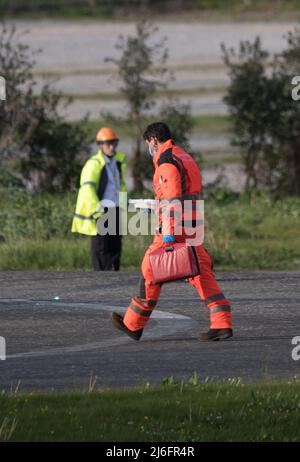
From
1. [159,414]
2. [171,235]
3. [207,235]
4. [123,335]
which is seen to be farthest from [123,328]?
[207,235]

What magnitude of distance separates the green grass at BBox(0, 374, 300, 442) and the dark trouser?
6732 mm

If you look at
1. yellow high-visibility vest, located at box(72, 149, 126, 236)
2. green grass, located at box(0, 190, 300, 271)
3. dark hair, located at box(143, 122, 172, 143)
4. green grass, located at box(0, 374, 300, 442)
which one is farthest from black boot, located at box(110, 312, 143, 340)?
green grass, located at box(0, 190, 300, 271)

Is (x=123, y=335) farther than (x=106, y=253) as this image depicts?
No

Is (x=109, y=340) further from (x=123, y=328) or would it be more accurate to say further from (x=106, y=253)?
(x=106, y=253)

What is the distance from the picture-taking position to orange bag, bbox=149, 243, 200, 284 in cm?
1216

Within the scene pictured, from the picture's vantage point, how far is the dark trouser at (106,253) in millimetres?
17094

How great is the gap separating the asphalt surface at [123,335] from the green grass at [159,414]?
677 mm

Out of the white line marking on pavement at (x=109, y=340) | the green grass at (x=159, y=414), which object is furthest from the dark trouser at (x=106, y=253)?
the green grass at (x=159, y=414)

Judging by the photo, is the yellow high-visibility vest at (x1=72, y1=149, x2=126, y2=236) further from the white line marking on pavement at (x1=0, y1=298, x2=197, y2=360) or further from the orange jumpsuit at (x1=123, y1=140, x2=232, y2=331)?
the orange jumpsuit at (x1=123, y1=140, x2=232, y2=331)

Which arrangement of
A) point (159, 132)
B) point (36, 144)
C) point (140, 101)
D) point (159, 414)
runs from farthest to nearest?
1. point (140, 101)
2. point (36, 144)
3. point (159, 132)
4. point (159, 414)

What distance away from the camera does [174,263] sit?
12148mm

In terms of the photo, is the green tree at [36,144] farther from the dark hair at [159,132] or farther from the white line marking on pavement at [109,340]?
the dark hair at [159,132]

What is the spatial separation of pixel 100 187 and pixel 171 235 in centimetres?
459
